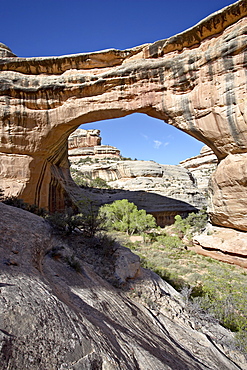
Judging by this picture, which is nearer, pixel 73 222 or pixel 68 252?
pixel 68 252

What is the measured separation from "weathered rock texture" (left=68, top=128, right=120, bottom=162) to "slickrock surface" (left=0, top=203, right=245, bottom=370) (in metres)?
31.1

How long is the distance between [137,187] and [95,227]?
61.2ft

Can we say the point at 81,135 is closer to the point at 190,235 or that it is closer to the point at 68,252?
the point at 190,235

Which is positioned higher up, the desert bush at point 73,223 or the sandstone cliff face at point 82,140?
the sandstone cliff face at point 82,140

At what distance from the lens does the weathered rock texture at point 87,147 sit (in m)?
36.5

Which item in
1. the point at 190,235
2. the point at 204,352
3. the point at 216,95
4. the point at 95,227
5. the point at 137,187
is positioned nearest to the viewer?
the point at 204,352

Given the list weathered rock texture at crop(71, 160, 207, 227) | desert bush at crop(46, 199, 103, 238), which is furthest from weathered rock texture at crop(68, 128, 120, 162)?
desert bush at crop(46, 199, 103, 238)

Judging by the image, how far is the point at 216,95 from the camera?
1034 centimetres

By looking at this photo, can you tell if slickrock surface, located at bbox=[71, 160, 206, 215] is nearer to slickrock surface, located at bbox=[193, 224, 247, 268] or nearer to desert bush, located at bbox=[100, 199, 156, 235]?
desert bush, located at bbox=[100, 199, 156, 235]

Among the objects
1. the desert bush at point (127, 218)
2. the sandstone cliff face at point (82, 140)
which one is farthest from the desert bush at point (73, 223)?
the sandstone cliff face at point (82, 140)

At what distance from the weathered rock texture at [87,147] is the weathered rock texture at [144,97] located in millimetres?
21911

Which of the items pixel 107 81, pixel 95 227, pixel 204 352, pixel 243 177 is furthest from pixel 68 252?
pixel 107 81

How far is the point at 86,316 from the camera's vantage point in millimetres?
2834

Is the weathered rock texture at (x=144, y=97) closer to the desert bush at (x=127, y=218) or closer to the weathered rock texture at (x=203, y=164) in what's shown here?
the desert bush at (x=127, y=218)
